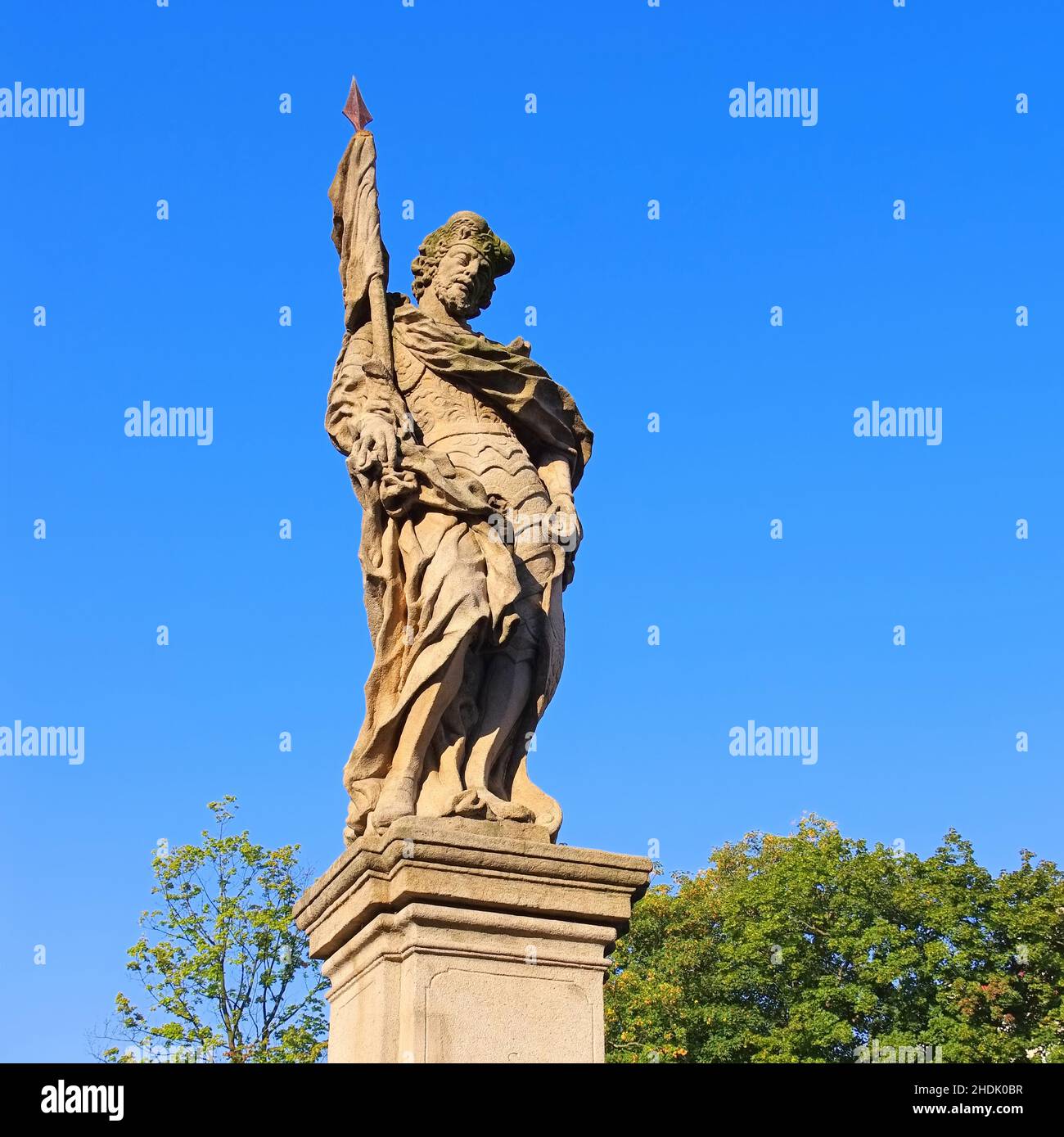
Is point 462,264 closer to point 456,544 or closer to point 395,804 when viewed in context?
point 456,544

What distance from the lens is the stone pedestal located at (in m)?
6.88

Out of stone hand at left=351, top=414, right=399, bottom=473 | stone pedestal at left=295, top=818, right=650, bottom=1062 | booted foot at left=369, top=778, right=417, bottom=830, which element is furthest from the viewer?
stone hand at left=351, top=414, right=399, bottom=473

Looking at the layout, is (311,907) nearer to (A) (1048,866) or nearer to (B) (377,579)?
(B) (377,579)

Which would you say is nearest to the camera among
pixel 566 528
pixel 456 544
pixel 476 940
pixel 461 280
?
pixel 476 940

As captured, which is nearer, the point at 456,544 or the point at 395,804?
the point at 395,804

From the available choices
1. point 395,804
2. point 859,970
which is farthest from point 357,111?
point 859,970

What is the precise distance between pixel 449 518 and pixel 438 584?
1.42ft

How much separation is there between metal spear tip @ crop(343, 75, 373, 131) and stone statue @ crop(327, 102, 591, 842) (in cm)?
2

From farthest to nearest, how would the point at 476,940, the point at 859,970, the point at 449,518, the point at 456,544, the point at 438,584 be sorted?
the point at 859,970 < the point at 449,518 < the point at 456,544 < the point at 438,584 < the point at 476,940

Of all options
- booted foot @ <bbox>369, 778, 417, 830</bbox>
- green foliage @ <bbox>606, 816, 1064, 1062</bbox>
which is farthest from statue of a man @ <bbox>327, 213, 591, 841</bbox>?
green foliage @ <bbox>606, 816, 1064, 1062</bbox>

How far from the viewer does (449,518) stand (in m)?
8.10

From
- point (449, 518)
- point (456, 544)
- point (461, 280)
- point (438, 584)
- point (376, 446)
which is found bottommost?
point (438, 584)

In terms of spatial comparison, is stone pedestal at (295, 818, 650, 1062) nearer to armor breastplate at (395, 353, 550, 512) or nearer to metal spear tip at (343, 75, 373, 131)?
Answer: armor breastplate at (395, 353, 550, 512)
